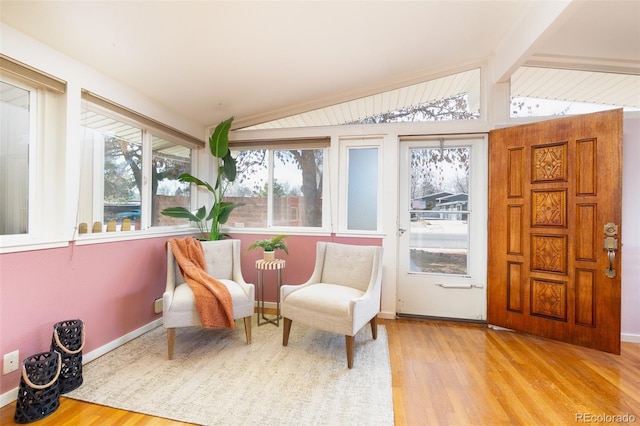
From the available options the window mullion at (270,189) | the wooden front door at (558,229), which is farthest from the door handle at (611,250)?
the window mullion at (270,189)

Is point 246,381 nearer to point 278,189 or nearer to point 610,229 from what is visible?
point 278,189

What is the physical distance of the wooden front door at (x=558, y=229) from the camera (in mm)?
2215

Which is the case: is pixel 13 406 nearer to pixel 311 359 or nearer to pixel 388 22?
pixel 311 359

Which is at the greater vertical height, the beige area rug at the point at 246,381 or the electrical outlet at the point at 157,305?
the electrical outlet at the point at 157,305

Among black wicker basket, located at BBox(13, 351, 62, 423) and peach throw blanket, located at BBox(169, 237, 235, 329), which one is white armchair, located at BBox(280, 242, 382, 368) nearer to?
peach throw blanket, located at BBox(169, 237, 235, 329)

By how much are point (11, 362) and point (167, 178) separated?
6.09ft

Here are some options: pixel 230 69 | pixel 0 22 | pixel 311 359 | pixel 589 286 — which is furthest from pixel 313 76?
pixel 589 286

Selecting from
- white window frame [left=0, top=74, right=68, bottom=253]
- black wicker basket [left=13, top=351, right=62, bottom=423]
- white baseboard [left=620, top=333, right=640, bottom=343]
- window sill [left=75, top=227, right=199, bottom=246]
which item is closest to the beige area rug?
black wicker basket [left=13, top=351, right=62, bottom=423]

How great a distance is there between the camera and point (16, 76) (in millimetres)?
1686

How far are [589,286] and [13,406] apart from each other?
4.01 meters

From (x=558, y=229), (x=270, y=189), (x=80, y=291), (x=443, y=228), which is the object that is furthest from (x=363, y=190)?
(x=80, y=291)
